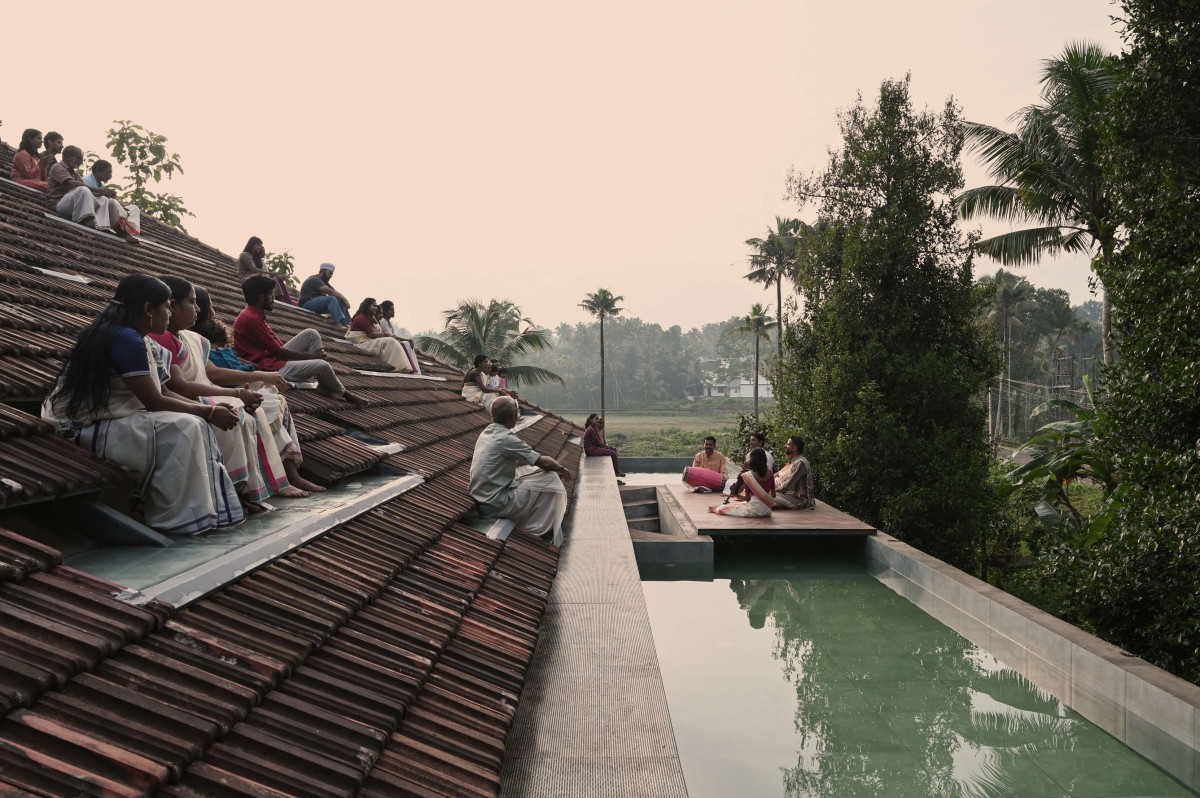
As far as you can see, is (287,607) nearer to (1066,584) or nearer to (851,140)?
(1066,584)

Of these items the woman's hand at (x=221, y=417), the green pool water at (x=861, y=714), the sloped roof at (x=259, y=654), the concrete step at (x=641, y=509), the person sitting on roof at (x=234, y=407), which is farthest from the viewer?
the concrete step at (x=641, y=509)

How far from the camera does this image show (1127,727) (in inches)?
237

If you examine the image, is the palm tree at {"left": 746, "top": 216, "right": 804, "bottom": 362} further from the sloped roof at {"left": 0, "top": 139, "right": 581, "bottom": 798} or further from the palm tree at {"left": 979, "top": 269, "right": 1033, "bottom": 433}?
the sloped roof at {"left": 0, "top": 139, "right": 581, "bottom": 798}

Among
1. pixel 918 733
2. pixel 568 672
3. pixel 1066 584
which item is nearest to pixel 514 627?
pixel 568 672

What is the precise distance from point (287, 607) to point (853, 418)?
11.8m

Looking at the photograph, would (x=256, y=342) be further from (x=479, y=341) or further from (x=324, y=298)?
(x=479, y=341)

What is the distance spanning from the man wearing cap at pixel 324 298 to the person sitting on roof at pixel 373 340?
2.83 feet

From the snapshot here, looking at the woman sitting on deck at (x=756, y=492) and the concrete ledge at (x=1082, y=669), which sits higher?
the woman sitting on deck at (x=756, y=492)

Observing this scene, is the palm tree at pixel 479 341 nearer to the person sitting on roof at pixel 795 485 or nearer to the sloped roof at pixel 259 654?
the person sitting on roof at pixel 795 485

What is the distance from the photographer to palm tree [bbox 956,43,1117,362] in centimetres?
1959

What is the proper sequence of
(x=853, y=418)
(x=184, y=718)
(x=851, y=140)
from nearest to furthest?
(x=184, y=718) → (x=853, y=418) → (x=851, y=140)

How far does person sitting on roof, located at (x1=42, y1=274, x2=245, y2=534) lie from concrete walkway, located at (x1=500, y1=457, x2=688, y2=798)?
5.39 feet

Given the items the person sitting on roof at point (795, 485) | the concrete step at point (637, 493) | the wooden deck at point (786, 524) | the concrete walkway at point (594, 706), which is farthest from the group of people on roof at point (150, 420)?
the concrete step at point (637, 493)

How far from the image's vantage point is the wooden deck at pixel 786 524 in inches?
464
